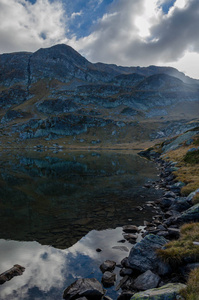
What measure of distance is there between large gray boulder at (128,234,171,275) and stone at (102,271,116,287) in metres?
1.21

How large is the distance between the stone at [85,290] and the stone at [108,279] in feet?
1.40

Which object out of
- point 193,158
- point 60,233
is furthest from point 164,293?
point 193,158

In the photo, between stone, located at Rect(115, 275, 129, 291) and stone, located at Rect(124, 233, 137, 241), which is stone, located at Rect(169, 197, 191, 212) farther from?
stone, located at Rect(115, 275, 129, 291)

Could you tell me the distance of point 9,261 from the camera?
11461 millimetres

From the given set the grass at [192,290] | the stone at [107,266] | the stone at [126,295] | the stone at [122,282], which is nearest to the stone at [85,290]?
the stone at [122,282]

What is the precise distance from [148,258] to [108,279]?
8.01 ft

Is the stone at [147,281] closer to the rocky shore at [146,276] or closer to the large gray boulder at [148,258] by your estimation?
the rocky shore at [146,276]

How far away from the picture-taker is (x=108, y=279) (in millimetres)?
9242

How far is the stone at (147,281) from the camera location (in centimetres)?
809

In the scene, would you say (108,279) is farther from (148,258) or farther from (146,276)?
(148,258)

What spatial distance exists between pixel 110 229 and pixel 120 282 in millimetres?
6401

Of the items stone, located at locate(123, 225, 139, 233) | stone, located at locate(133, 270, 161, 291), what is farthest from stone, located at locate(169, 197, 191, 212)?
stone, located at locate(133, 270, 161, 291)

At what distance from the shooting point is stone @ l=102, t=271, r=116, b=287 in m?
9.07

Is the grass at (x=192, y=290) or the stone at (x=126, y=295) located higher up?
the grass at (x=192, y=290)
